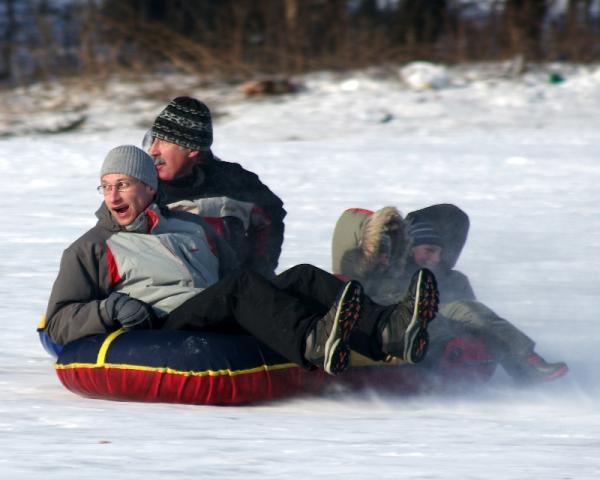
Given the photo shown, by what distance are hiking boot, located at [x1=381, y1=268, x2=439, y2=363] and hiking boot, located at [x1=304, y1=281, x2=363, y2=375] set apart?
0.59 ft

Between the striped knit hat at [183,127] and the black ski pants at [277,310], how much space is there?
100 cm

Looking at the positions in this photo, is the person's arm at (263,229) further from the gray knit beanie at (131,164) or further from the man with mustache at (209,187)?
the gray knit beanie at (131,164)

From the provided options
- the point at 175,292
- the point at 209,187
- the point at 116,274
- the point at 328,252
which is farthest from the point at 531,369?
the point at 328,252

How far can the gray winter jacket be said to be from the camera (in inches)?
188

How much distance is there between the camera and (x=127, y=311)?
4.67m

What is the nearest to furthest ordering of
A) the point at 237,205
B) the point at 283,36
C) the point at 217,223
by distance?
the point at 217,223 → the point at 237,205 → the point at 283,36

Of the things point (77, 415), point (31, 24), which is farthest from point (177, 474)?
point (31, 24)

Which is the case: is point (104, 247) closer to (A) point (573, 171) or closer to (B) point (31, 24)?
(A) point (573, 171)

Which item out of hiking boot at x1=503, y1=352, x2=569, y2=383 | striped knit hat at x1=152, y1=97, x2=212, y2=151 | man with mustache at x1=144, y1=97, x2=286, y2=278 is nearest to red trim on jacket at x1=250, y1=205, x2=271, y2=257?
man with mustache at x1=144, y1=97, x2=286, y2=278

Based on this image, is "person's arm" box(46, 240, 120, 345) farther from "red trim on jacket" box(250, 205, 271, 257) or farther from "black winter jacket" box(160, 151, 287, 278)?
"red trim on jacket" box(250, 205, 271, 257)

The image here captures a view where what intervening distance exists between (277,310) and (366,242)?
1176 mm

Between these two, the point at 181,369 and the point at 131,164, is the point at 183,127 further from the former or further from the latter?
the point at 181,369

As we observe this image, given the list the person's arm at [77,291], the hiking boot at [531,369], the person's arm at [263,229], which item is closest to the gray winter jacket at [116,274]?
the person's arm at [77,291]

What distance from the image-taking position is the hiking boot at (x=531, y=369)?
5.17 metres
